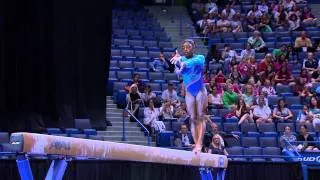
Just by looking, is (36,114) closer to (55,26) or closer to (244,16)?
(55,26)

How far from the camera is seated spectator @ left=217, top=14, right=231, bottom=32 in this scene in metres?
21.3

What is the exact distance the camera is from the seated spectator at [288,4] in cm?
2216

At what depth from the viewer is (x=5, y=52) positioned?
49.8 feet

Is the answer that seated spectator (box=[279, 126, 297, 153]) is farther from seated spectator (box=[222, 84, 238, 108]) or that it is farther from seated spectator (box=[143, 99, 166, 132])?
seated spectator (box=[143, 99, 166, 132])

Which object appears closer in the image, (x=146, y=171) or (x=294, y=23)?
(x=146, y=171)

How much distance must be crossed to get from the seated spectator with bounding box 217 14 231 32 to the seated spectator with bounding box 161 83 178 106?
5.49 metres

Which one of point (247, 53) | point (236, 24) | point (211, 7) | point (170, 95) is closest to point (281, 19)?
point (236, 24)

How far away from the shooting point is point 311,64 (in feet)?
61.3

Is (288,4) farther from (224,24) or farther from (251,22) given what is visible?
(224,24)

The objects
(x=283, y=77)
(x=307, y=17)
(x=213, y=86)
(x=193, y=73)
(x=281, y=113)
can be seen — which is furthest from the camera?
(x=307, y=17)

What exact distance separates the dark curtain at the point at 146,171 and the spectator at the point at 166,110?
9.44 ft

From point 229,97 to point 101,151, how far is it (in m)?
9.92

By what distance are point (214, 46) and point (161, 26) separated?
344 centimetres

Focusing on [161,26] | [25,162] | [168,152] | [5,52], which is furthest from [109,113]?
[25,162]
